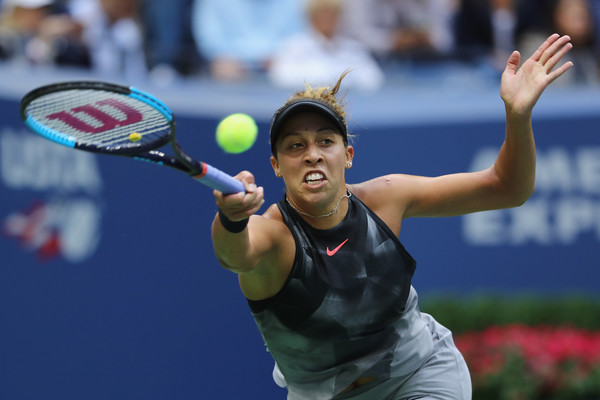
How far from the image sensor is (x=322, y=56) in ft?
24.0

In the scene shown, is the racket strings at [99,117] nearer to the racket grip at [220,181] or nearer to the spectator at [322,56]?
the racket grip at [220,181]

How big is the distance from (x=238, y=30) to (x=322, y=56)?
72cm

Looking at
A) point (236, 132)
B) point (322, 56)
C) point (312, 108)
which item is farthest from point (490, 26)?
point (236, 132)

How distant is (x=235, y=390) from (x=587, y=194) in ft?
10.5

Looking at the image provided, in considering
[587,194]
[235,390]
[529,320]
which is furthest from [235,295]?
[587,194]

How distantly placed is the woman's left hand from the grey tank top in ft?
2.42

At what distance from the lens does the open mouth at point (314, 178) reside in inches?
145

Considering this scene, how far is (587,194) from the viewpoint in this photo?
299 inches

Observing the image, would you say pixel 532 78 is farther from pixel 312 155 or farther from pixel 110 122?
pixel 110 122

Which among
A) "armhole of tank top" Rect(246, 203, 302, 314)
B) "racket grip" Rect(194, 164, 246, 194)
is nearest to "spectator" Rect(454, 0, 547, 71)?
"armhole of tank top" Rect(246, 203, 302, 314)

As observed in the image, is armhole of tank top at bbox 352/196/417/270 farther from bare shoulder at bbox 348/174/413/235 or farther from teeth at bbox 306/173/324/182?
teeth at bbox 306/173/324/182

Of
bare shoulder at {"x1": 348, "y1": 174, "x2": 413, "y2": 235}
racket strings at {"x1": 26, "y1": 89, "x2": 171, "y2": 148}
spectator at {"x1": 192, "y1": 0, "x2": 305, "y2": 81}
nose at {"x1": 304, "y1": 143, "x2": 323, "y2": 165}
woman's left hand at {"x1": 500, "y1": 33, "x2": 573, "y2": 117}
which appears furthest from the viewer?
spectator at {"x1": 192, "y1": 0, "x2": 305, "y2": 81}

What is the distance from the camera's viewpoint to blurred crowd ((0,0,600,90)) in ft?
23.6

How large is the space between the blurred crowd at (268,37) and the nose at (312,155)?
331 centimetres
